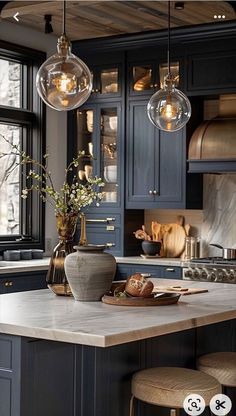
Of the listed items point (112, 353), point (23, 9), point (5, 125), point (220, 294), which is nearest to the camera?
point (112, 353)

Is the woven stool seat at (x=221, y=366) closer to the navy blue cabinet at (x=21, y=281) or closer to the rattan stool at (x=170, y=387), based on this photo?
the rattan stool at (x=170, y=387)

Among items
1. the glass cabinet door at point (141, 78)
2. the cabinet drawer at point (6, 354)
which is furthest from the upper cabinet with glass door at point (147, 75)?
the cabinet drawer at point (6, 354)

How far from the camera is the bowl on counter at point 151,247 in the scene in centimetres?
680

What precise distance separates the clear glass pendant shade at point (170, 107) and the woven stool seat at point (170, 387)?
1.62 metres

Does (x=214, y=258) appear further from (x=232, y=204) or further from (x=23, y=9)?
(x=23, y=9)

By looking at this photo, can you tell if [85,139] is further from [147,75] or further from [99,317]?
[99,317]

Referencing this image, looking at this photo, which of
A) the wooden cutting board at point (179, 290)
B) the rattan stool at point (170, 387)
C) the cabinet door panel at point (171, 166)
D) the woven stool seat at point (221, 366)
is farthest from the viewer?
the cabinet door panel at point (171, 166)

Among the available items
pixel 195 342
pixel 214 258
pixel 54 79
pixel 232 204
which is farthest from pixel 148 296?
pixel 232 204

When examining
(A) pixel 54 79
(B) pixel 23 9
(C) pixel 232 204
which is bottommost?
(C) pixel 232 204

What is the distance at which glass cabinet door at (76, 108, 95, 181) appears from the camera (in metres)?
7.14

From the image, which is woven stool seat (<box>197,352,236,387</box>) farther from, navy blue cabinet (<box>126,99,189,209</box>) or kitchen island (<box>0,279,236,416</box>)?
navy blue cabinet (<box>126,99,189,209</box>)

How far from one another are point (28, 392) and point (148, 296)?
1.01 meters

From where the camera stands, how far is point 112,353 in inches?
137

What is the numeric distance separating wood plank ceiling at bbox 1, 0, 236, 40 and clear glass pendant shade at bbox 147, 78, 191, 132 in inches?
57.6
